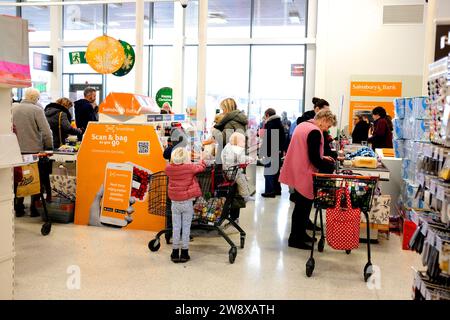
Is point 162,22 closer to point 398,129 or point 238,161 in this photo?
point 398,129

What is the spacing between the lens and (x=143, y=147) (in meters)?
5.97

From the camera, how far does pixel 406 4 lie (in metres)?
13.0

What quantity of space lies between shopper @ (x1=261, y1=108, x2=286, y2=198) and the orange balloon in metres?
2.99

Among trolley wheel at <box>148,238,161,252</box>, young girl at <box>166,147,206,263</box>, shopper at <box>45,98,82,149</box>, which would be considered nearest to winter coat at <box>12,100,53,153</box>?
A: shopper at <box>45,98,82,149</box>

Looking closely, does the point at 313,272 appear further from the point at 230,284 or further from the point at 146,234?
the point at 146,234

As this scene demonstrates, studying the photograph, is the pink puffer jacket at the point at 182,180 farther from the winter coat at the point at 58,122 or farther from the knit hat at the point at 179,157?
the winter coat at the point at 58,122

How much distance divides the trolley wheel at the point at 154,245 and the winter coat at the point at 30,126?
2231 millimetres

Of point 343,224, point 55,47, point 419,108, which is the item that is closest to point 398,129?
point 419,108

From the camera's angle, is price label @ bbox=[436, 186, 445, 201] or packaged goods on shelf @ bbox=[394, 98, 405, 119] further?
packaged goods on shelf @ bbox=[394, 98, 405, 119]

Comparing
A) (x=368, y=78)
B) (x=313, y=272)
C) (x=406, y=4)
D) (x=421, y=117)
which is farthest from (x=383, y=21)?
(x=313, y=272)

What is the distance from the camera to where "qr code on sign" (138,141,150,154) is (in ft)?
19.5

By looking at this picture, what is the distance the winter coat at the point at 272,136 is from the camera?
8797 mm

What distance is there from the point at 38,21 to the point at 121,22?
307 cm

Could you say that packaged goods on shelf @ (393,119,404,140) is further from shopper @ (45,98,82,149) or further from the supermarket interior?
shopper @ (45,98,82,149)
